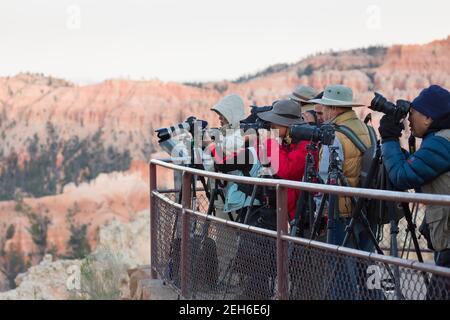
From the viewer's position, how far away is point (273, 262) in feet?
19.3

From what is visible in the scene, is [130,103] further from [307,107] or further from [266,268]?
[266,268]

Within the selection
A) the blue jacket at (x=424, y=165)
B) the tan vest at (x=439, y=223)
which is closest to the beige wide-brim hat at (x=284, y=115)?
the blue jacket at (x=424, y=165)

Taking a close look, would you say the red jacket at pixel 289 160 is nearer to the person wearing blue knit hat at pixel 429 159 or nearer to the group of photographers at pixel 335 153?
the group of photographers at pixel 335 153

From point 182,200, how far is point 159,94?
6828cm

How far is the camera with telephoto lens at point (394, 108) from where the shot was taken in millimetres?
5516

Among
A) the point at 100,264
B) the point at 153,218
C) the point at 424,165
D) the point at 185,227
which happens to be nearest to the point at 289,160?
the point at 185,227

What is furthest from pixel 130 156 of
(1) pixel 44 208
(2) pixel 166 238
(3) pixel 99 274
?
(2) pixel 166 238

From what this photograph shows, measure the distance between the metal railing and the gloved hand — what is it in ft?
1.98

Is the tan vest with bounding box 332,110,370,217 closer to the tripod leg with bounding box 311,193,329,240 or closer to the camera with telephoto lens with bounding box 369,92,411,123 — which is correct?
the tripod leg with bounding box 311,193,329,240

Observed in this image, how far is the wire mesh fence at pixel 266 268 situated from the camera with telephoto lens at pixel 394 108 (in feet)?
3.00

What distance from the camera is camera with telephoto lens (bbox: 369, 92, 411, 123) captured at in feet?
18.1

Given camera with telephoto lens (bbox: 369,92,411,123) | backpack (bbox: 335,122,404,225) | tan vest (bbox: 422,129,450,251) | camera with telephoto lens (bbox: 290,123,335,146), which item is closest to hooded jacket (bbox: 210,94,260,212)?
camera with telephoto lens (bbox: 290,123,335,146)
